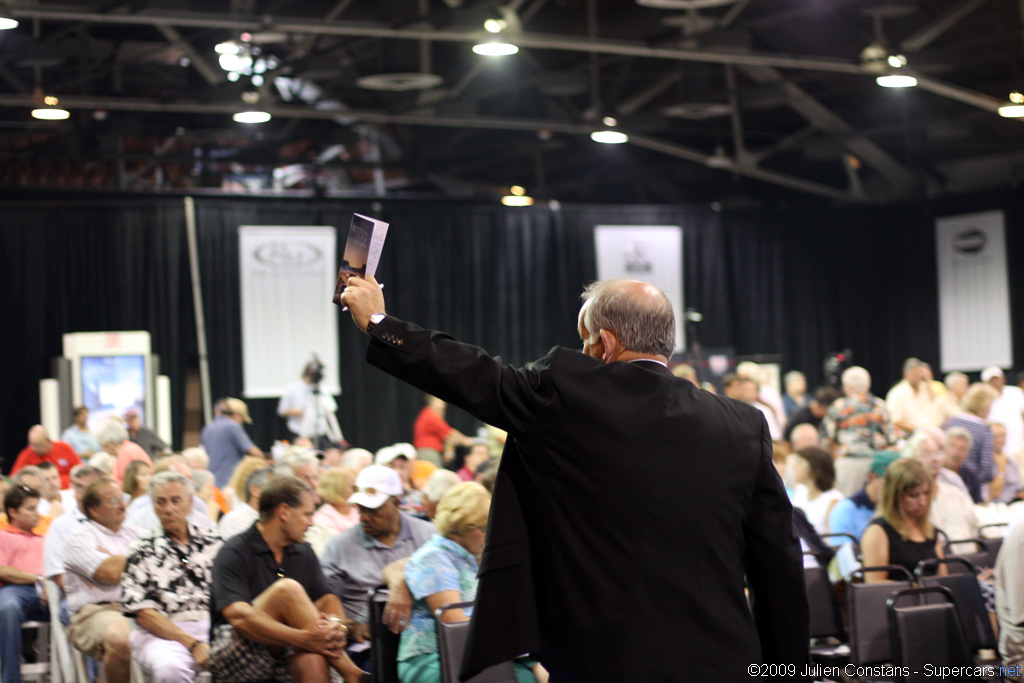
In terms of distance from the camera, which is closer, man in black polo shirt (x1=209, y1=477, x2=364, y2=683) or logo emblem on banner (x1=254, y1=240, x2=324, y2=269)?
man in black polo shirt (x1=209, y1=477, x2=364, y2=683)

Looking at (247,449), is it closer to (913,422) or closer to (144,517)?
(144,517)

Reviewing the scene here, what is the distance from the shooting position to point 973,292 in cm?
1516

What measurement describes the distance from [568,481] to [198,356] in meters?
12.7

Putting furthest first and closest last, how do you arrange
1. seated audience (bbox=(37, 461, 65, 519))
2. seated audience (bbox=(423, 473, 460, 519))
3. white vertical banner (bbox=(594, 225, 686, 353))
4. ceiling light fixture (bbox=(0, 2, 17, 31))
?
white vertical banner (bbox=(594, 225, 686, 353)), ceiling light fixture (bbox=(0, 2, 17, 31)), seated audience (bbox=(37, 461, 65, 519)), seated audience (bbox=(423, 473, 460, 519))

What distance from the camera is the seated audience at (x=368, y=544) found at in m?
4.89

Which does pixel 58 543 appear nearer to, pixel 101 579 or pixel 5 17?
pixel 101 579

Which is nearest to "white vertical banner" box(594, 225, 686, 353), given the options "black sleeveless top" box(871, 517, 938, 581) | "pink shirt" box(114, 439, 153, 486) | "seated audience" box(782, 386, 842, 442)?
"seated audience" box(782, 386, 842, 442)

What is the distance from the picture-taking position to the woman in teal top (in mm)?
4137

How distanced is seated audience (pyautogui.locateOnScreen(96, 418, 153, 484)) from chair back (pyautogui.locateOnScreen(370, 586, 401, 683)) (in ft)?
14.7

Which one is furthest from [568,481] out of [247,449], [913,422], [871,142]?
[871,142]

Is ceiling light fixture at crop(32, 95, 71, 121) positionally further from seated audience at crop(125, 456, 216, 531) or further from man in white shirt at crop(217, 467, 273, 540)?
man in white shirt at crop(217, 467, 273, 540)

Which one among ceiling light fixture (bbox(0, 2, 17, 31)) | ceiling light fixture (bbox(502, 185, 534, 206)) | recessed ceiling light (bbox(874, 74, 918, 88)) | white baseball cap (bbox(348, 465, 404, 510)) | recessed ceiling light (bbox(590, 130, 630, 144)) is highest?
ceiling light fixture (bbox(0, 2, 17, 31))

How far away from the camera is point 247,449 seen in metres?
10.4

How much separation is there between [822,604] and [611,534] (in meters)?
3.19
